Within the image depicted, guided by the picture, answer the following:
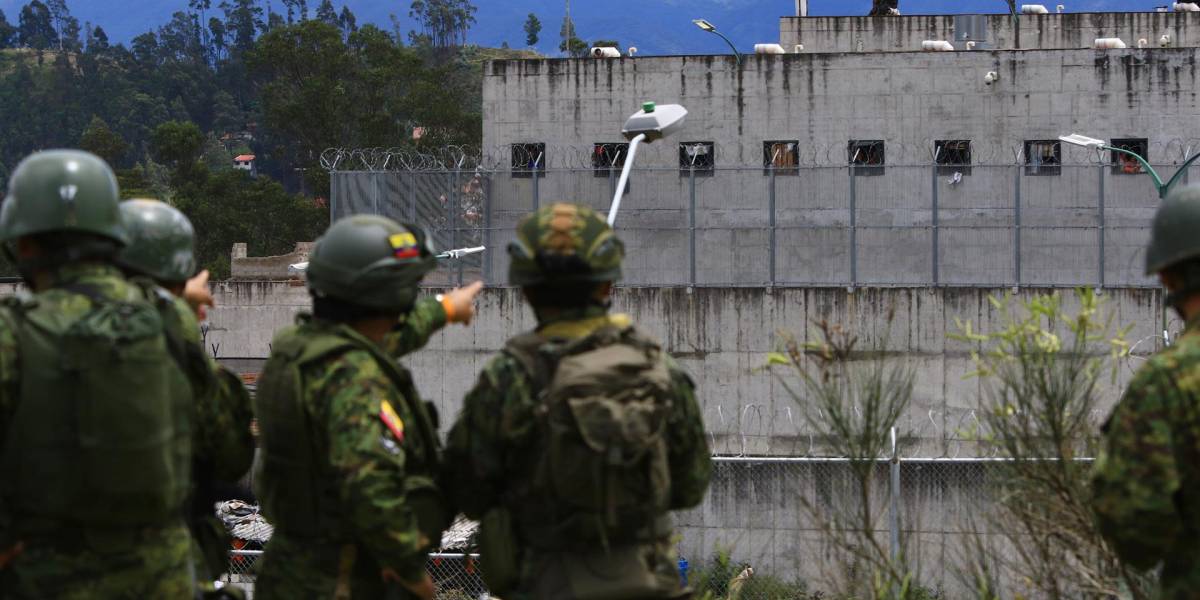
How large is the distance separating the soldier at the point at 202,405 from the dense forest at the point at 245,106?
1778 inches

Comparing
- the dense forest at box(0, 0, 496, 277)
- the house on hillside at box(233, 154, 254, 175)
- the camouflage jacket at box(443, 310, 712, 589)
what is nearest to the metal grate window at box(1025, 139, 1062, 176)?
the camouflage jacket at box(443, 310, 712, 589)

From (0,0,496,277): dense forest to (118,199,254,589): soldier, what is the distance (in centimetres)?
4517

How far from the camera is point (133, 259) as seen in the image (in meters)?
4.35

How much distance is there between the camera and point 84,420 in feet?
11.4

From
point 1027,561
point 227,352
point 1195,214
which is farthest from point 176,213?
point 227,352

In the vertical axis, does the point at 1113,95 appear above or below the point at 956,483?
above

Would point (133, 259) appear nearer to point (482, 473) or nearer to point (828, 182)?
point (482, 473)

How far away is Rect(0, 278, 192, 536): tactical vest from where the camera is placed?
346 cm

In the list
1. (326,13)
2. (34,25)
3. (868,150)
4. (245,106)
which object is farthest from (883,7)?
(34,25)

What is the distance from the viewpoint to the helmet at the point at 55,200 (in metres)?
3.62

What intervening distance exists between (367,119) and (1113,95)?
1490 inches

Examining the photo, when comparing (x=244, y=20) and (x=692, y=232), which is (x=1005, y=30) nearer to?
(x=692, y=232)

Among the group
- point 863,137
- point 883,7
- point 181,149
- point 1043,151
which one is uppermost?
point 883,7

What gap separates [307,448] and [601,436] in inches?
33.8
